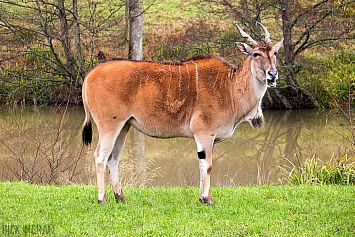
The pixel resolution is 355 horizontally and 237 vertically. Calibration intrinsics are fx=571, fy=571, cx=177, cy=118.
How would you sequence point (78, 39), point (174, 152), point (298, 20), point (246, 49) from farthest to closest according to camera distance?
point (298, 20) → point (78, 39) → point (174, 152) → point (246, 49)

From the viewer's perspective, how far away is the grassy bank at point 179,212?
5.71 metres

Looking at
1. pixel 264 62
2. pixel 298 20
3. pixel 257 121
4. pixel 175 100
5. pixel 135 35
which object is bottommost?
pixel 257 121

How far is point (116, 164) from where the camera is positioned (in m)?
7.31

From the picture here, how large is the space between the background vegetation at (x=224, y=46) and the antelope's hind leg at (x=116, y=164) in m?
9.16

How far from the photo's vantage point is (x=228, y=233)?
221 inches

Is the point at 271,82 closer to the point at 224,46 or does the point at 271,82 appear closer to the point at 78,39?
the point at 78,39

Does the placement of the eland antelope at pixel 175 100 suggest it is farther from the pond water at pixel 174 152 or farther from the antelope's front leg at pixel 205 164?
the pond water at pixel 174 152

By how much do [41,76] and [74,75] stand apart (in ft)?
6.52

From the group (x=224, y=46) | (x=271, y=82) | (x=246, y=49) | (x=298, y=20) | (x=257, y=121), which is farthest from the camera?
(x=224, y=46)

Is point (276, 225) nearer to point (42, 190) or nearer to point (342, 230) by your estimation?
point (342, 230)

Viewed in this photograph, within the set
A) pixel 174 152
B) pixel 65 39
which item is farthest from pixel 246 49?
pixel 65 39

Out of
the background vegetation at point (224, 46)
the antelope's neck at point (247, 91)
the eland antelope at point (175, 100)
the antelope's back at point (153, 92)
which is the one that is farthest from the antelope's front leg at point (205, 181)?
the background vegetation at point (224, 46)

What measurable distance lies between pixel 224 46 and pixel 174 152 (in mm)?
5738

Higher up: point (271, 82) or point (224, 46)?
point (271, 82)
